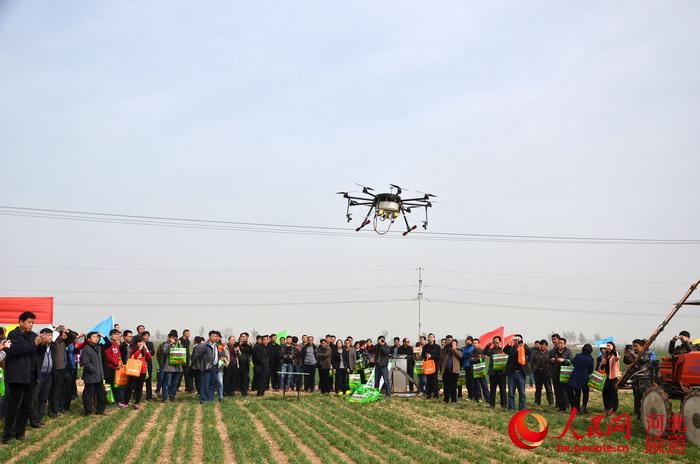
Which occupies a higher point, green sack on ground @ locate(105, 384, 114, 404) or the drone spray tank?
the drone spray tank

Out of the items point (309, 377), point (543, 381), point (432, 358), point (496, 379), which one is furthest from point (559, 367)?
point (309, 377)

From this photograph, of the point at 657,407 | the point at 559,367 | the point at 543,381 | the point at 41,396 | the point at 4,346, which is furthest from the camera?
the point at 543,381

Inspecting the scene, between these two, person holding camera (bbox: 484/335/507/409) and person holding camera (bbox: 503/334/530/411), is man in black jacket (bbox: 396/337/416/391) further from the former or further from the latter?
person holding camera (bbox: 503/334/530/411)

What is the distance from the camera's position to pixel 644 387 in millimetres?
14711

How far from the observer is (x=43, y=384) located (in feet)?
49.2

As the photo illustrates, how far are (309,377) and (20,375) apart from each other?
13584mm

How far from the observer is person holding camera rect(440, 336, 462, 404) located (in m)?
20.1

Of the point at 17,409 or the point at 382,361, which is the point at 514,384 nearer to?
the point at 382,361

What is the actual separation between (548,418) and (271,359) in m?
11.0

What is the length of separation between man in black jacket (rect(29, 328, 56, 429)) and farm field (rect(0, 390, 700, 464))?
31cm

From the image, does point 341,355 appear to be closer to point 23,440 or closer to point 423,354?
point 423,354

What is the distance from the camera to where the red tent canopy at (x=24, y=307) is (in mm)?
21547

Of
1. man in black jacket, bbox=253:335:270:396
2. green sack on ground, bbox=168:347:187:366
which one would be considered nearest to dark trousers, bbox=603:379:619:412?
man in black jacket, bbox=253:335:270:396

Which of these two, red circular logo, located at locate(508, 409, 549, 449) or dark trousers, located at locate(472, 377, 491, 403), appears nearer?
red circular logo, located at locate(508, 409, 549, 449)
